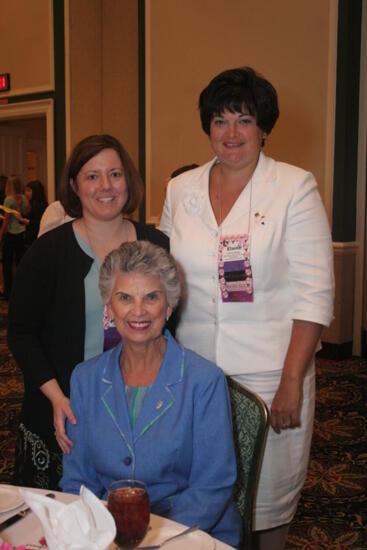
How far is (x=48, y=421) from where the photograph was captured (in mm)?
1963

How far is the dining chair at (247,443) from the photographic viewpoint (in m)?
1.55

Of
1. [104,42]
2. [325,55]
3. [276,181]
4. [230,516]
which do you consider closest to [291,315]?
[276,181]

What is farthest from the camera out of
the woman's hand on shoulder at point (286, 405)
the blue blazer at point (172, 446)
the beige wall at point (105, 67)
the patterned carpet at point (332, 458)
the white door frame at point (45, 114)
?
the white door frame at point (45, 114)

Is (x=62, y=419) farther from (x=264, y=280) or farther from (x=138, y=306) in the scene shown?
(x=264, y=280)

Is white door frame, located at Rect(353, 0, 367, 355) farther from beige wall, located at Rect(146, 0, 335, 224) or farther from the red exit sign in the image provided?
the red exit sign

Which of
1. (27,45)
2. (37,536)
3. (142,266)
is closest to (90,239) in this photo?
(142,266)

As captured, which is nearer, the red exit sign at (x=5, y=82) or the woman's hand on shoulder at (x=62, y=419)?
the woman's hand on shoulder at (x=62, y=419)

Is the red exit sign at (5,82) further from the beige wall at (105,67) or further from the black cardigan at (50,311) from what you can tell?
the black cardigan at (50,311)

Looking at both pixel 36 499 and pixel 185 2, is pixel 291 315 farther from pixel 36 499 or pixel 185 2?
pixel 185 2

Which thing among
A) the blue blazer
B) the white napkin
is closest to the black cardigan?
the blue blazer

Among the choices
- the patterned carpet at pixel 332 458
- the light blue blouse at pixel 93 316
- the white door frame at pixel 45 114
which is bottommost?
the patterned carpet at pixel 332 458

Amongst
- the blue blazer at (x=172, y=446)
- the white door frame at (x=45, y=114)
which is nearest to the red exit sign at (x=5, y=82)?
the white door frame at (x=45, y=114)

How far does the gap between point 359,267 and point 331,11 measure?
223 cm

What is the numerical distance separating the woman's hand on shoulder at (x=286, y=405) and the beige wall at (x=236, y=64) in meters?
3.74
